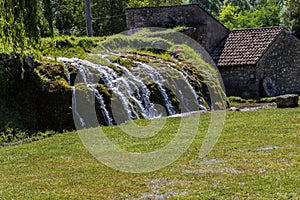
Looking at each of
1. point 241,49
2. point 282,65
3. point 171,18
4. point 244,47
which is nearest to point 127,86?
point 171,18

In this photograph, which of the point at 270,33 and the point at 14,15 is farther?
the point at 270,33

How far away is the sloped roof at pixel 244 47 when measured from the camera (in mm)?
36000

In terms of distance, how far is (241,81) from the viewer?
118ft

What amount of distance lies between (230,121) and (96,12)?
3338 cm

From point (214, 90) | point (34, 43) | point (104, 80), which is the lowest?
point (214, 90)

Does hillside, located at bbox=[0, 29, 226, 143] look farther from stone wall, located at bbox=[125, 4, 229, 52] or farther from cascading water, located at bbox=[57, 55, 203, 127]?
stone wall, located at bbox=[125, 4, 229, 52]

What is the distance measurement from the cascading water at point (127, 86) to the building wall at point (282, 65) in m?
12.5

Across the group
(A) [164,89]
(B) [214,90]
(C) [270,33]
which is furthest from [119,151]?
(C) [270,33]

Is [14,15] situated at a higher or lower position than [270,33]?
higher

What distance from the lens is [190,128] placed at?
62.2ft

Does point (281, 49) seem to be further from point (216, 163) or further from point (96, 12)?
point (216, 163)

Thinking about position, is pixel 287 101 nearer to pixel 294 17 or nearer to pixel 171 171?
pixel 171 171

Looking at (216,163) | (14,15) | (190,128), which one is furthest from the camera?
(190,128)

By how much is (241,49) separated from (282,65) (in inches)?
130
